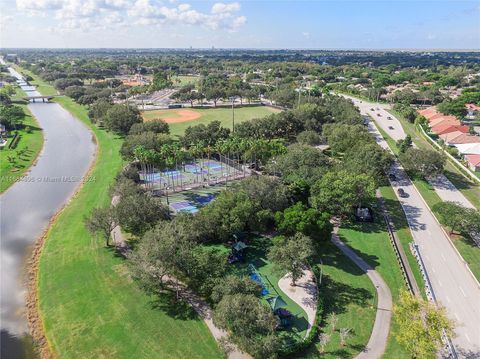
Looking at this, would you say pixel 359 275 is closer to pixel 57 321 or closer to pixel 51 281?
pixel 57 321

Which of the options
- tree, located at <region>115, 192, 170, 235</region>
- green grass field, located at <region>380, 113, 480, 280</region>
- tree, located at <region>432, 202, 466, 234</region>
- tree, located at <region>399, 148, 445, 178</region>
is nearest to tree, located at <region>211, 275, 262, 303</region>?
tree, located at <region>115, 192, 170, 235</region>

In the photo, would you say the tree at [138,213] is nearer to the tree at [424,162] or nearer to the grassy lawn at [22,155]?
the grassy lawn at [22,155]

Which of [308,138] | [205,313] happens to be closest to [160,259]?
[205,313]

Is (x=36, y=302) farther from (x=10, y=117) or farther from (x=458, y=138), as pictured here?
(x=458, y=138)

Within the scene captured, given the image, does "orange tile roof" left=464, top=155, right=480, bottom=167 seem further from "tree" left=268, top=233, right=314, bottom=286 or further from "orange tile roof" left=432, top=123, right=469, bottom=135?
"tree" left=268, top=233, right=314, bottom=286

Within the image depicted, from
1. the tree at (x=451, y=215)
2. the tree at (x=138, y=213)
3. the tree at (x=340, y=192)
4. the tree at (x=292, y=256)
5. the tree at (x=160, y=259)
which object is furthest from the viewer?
the tree at (x=340, y=192)

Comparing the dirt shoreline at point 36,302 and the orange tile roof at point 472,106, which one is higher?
the orange tile roof at point 472,106

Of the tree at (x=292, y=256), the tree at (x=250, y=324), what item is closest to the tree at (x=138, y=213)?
the tree at (x=292, y=256)
